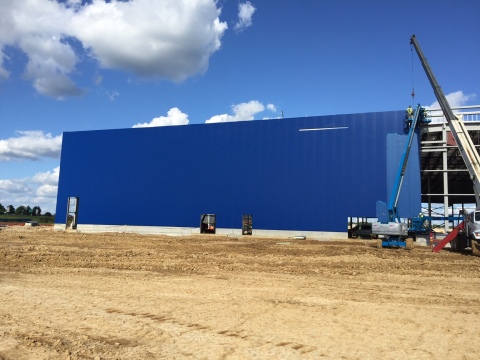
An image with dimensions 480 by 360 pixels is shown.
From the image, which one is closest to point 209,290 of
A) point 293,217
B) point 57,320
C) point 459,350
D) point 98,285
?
point 98,285

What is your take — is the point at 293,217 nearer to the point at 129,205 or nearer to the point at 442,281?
the point at 129,205

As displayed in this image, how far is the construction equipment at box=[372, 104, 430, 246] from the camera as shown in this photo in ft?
81.9

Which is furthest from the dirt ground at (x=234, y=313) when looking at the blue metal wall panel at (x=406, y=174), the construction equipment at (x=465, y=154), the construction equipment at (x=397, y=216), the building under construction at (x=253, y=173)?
the building under construction at (x=253, y=173)

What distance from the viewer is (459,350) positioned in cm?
566

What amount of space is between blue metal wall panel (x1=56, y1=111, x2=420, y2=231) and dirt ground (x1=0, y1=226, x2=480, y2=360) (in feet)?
65.0

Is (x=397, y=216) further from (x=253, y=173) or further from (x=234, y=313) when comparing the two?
(x=234, y=313)

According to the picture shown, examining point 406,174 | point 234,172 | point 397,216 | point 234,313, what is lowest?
point 234,313

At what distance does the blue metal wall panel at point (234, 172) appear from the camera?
3341 centimetres

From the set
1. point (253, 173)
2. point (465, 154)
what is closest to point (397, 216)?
point (465, 154)

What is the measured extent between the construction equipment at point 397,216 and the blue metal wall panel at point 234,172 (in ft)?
4.64

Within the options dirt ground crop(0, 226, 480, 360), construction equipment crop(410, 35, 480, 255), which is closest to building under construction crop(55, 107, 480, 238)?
construction equipment crop(410, 35, 480, 255)

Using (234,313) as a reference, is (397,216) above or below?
above

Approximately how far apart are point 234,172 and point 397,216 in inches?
648

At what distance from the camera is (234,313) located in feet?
25.0
